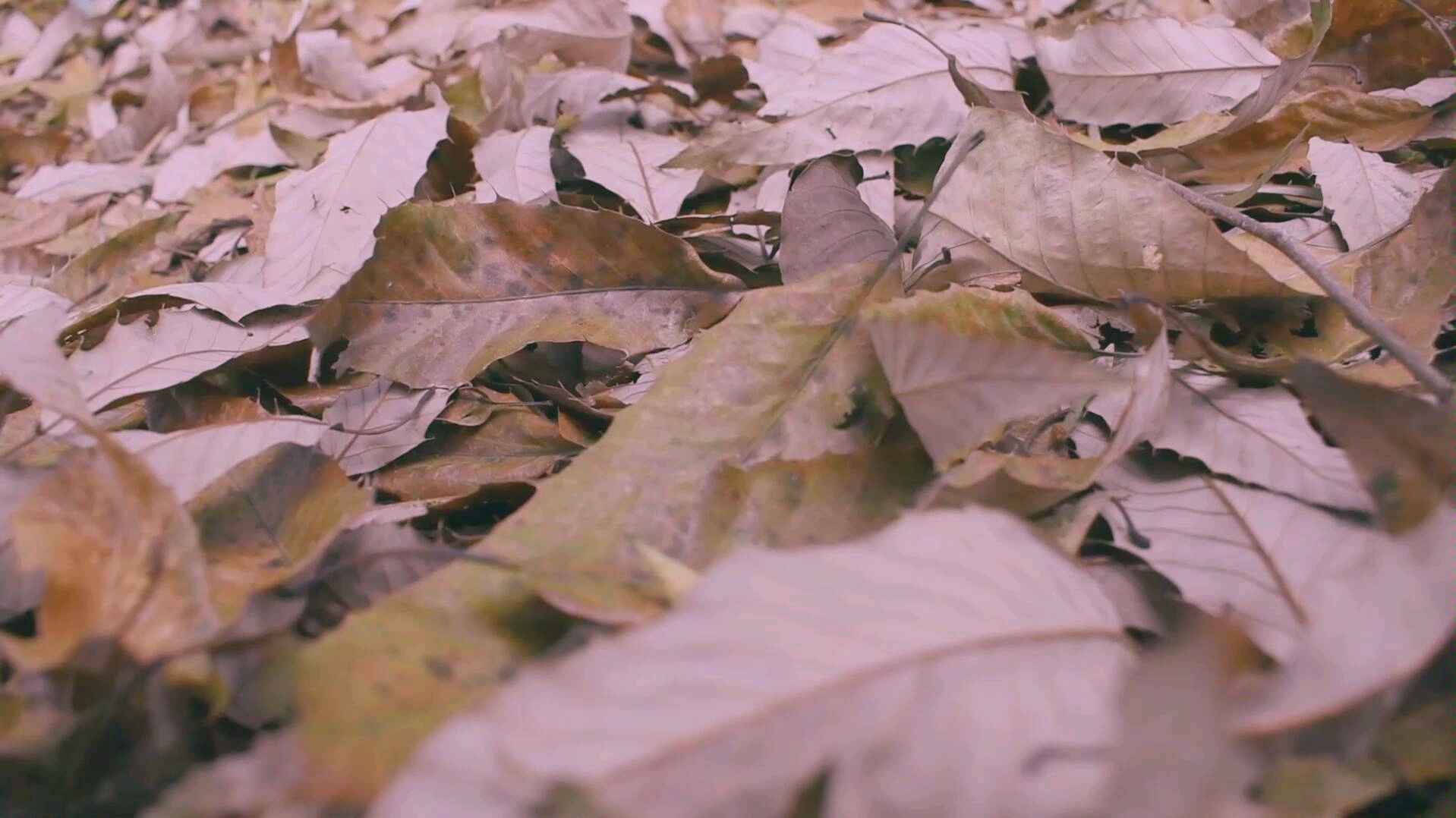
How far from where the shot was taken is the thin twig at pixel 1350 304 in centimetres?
49

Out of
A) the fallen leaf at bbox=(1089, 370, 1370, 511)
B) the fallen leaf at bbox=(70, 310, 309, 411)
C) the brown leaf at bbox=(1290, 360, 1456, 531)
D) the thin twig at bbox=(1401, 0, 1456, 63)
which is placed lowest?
the fallen leaf at bbox=(1089, 370, 1370, 511)

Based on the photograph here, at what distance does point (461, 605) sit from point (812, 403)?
9.7 inches

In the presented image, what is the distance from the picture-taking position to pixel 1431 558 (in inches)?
14.0

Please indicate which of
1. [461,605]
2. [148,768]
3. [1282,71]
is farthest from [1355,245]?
[148,768]

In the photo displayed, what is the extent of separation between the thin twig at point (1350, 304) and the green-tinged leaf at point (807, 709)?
0.84 ft

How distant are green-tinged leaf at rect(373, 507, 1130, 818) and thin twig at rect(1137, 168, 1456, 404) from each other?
0.26m

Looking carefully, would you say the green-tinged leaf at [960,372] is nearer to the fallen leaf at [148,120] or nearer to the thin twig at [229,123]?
the thin twig at [229,123]

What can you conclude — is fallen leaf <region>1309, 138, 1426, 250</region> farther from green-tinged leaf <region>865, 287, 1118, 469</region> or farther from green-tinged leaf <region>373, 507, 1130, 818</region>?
green-tinged leaf <region>373, 507, 1130, 818</region>

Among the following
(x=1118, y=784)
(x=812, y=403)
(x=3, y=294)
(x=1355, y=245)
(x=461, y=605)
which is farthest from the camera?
(x=3, y=294)

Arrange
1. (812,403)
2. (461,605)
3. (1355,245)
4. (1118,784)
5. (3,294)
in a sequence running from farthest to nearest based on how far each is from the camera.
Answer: (3,294), (1355,245), (812,403), (461,605), (1118,784)

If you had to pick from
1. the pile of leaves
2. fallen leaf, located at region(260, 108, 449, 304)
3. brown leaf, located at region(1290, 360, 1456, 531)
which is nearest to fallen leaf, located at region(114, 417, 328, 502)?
the pile of leaves

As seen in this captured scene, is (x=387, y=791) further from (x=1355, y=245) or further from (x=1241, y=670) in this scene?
(x=1355, y=245)

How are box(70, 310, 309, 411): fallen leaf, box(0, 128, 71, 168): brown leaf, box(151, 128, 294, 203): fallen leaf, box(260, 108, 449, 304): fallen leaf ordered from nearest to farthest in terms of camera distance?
1. box(70, 310, 309, 411): fallen leaf
2. box(260, 108, 449, 304): fallen leaf
3. box(151, 128, 294, 203): fallen leaf
4. box(0, 128, 71, 168): brown leaf

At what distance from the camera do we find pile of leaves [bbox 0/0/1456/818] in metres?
0.34
